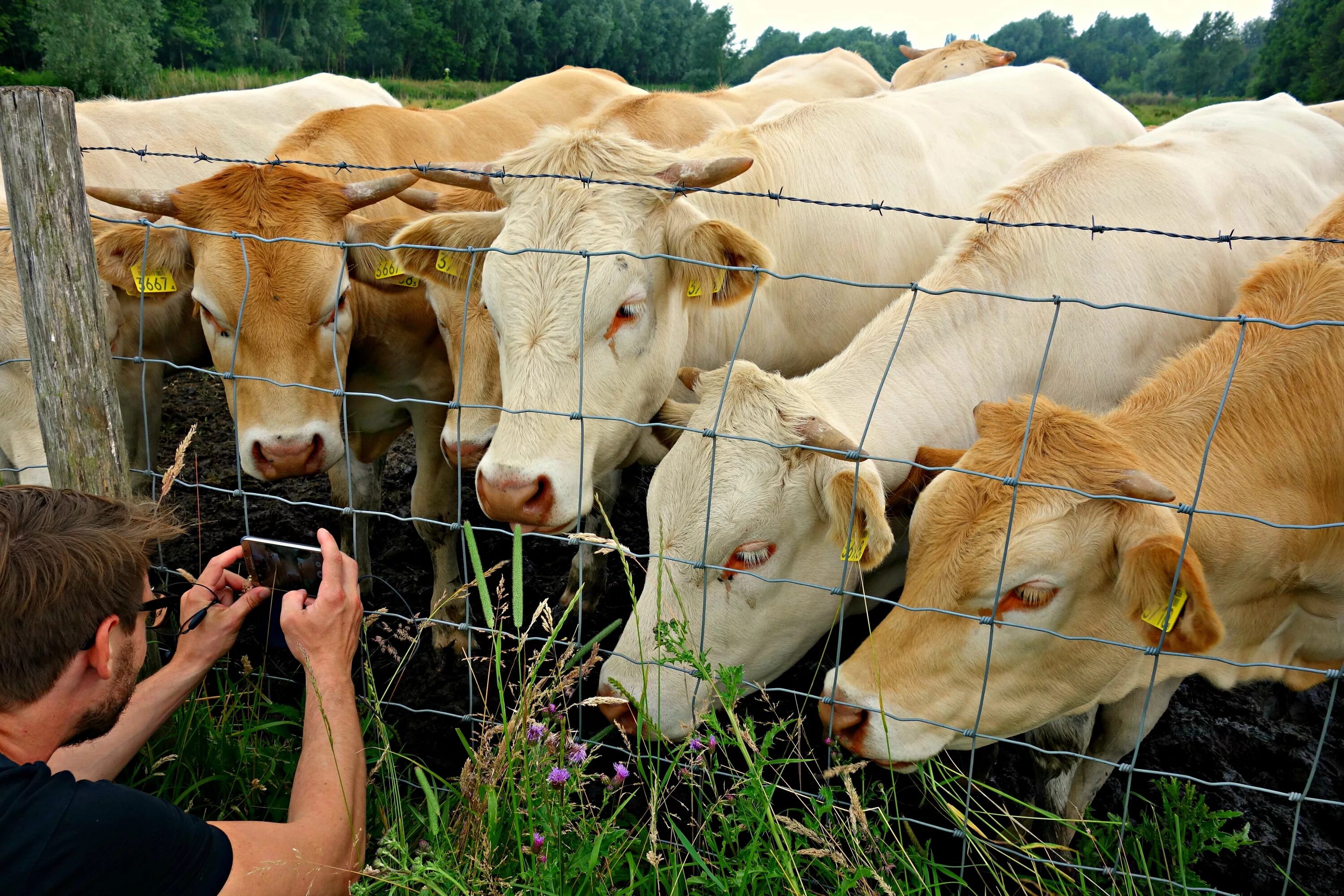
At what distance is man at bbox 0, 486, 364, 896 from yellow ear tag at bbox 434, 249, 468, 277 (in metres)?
1.67

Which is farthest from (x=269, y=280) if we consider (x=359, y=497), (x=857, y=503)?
(x=857, y=503)

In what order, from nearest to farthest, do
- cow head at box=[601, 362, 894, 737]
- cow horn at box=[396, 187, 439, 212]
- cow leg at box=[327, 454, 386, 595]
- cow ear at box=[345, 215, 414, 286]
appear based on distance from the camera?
cow head at box=[601, 362, 894, 737], cow ear at box=[345, 215, 414, 286], cow horn at box=[396, 187, 439, 212], cow leg at box=[327, 454, 386, 595]

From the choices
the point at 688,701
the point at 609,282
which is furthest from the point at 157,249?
the point at 688,701

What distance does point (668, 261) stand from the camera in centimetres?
330

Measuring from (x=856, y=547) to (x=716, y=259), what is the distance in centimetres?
122

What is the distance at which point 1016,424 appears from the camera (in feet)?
7.96

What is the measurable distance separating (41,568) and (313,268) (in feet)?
7.12

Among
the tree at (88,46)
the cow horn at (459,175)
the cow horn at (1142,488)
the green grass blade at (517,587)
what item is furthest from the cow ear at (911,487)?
the tree at (88,46)

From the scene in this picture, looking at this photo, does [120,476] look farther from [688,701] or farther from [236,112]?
[236,112]

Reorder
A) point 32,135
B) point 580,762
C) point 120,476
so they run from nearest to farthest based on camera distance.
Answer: point 580,762, point 32,135, point 120,476

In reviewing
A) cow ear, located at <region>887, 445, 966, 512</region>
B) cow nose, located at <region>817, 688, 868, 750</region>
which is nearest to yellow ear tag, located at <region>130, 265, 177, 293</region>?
cow ear, located at <region>887, 445, 966, 512</region>

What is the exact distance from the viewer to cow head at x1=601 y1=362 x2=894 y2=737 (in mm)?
2650

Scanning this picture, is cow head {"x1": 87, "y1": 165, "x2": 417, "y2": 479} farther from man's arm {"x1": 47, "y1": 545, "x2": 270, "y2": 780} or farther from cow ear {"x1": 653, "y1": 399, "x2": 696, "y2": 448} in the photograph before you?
cow ear {"x1": 653, "y1": 399, "x2": 696, "y2": 448}

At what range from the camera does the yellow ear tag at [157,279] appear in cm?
369
